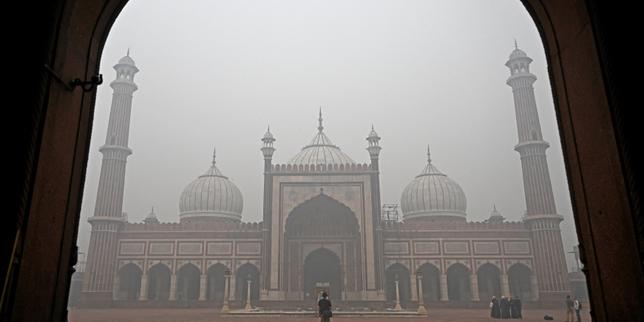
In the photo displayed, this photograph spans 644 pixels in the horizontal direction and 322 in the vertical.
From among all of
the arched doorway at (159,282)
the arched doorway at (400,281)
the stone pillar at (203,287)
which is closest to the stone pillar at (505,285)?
the arched doorway at (400,281)

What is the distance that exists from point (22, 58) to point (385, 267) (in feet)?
67.9

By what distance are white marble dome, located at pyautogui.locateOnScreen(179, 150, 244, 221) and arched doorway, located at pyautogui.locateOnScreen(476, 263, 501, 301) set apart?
1271cm

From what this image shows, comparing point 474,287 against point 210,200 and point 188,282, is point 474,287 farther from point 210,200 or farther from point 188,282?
point 210,200

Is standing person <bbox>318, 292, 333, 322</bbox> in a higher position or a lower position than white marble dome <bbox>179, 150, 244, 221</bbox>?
lower

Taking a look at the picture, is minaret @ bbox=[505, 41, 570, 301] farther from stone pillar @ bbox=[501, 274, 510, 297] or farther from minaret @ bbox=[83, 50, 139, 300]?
minaret @ bbox=[83, 50, 139, 300]

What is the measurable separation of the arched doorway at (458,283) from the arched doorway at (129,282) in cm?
1385

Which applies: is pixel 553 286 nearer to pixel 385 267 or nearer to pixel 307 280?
pixel 385 267

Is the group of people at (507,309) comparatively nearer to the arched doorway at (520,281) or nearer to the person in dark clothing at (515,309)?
the person in dark clothing at (515,309)

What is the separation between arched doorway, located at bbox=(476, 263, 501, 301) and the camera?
22797mm

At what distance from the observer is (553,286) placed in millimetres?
21328

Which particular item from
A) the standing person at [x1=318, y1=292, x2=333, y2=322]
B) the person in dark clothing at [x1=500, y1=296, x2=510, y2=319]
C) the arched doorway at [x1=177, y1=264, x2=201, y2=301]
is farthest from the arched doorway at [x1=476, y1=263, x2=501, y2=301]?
the standing person at [x1=318, y1=292, x2=333, y2=322]

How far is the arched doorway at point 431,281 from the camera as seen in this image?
2267 centimetres

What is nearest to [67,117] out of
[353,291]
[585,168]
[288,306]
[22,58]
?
[22,58]

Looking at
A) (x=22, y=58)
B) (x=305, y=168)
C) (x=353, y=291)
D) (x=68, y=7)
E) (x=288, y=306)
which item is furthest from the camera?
(x=305, y=168)
